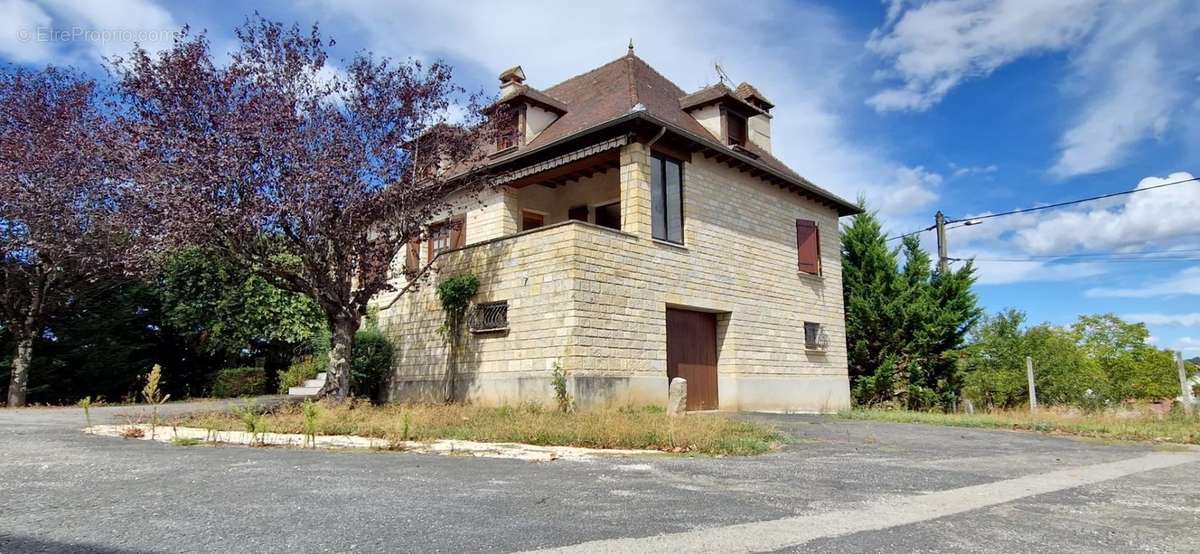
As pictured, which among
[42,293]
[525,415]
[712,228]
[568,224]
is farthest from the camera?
[42,293]

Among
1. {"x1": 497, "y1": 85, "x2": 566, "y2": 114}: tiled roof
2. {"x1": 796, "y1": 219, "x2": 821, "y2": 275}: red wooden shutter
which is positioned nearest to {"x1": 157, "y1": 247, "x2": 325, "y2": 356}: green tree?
{"x1": 497, "y1": 85, "x2": 566, "y2": 114}: tiled roof

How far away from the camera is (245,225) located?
10.6 m

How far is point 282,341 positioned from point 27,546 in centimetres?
1828

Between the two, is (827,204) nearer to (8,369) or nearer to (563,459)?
(563,459)

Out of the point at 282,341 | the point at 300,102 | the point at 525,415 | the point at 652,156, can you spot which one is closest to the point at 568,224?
the point at 652,156

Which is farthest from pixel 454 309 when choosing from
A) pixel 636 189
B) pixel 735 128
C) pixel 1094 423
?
pixel 1094 423

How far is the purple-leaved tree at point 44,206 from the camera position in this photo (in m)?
14.7

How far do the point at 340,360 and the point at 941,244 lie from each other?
16799 millimetres

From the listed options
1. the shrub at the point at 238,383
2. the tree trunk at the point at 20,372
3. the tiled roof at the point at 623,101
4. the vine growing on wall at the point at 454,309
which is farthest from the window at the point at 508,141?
the tree trunk at the point at 20,372

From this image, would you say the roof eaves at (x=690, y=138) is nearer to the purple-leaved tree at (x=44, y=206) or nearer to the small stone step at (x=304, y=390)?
the small stone step at (x=304, y=390)

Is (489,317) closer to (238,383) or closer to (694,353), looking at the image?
(694,353)

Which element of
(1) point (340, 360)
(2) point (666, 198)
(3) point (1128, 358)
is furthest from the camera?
(3) point (1128, 358)

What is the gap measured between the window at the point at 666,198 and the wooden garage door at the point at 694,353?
1524mm

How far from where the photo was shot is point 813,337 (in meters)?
17.0
